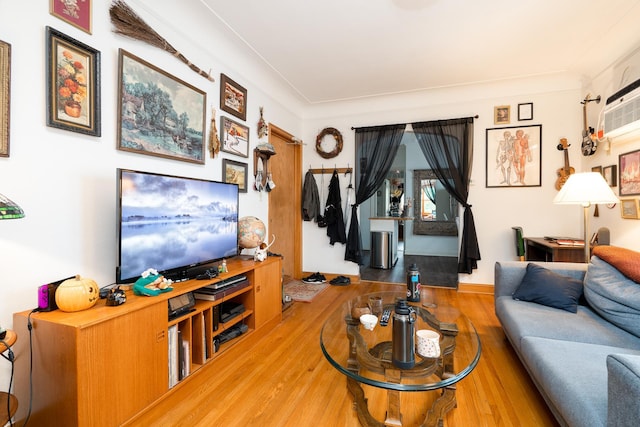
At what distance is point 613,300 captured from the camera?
1.77 metres

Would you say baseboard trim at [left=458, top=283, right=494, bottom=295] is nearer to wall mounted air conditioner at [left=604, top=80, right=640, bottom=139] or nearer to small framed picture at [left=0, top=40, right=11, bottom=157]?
wall mounted air conditioner at [left=604, top=80, right=640, bottom=139]

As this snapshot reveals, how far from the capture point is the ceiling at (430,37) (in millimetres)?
2246

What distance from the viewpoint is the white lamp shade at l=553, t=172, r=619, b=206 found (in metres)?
2.17

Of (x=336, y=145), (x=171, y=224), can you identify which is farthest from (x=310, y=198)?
(x=171, y=224)

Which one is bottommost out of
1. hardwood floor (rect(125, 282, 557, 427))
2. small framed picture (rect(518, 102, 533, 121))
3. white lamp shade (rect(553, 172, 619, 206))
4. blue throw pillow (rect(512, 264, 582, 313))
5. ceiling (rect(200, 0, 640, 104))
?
hardwood floor (rect(125, 282, 557, 427))

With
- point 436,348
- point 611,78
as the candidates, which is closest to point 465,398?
point 436,348

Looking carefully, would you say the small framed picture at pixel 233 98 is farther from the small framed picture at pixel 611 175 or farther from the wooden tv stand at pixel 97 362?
the small framed picture at pixel 611 175

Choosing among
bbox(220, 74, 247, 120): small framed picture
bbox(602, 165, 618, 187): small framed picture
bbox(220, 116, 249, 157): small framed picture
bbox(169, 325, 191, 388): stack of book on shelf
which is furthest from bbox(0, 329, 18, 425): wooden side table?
bbox(602, 165, 618, 187): small framed picture

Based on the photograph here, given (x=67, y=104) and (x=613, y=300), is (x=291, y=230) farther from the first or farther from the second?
(x=613, y=300)

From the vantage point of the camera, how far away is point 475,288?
3.83m

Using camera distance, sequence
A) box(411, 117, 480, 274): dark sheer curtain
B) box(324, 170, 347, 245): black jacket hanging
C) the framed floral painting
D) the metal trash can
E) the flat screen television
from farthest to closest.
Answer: the metal trash can < box(324, 170, 347, 245): black jacket hanging < box(411, 117, 480, 274): dark sheer curtain < the flat screen television < the framed floral painting

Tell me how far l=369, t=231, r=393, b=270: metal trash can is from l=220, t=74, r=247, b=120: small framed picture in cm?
348

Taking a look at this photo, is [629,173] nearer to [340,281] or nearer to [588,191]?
[588,191]

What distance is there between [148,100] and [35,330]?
4.95 ft
